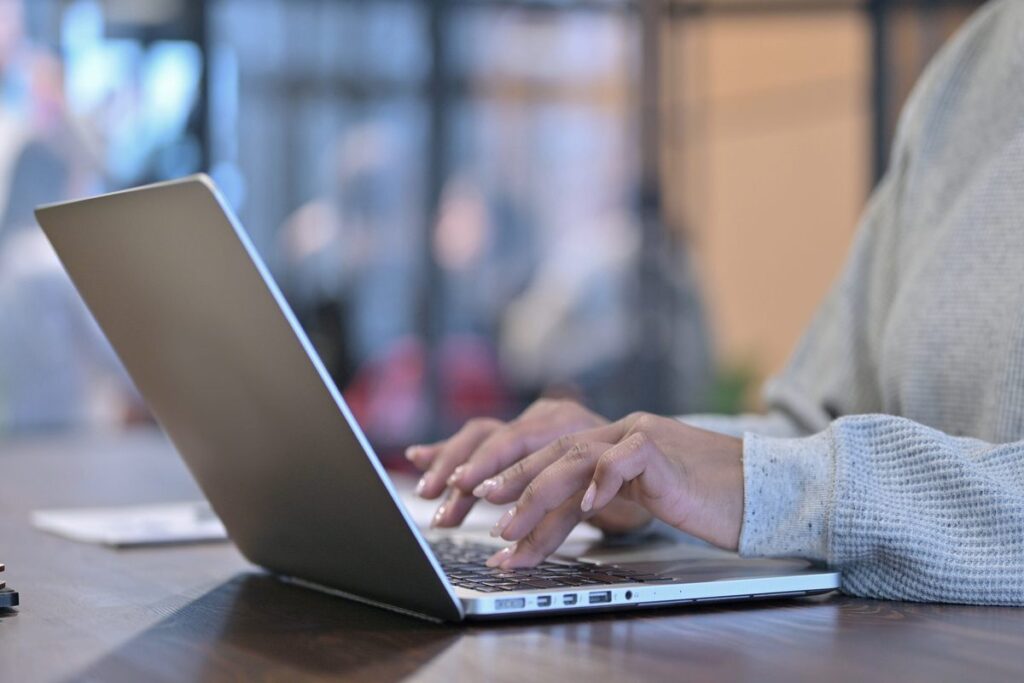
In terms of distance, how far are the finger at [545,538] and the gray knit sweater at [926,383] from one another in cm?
9

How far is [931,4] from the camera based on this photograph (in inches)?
161

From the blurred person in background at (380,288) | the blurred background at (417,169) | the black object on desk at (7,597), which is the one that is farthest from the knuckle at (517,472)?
the blurred person in background at (380,288)

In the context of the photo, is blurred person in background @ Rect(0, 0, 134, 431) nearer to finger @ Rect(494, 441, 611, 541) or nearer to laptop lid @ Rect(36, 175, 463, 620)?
laptop lid @ Rect(36, 175, 463, 620)

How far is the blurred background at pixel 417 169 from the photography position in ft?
13.7

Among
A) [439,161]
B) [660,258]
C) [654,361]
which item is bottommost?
[654,361]

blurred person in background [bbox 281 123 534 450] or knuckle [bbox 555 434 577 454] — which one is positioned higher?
knuckle [bbox 555 434 577 454]

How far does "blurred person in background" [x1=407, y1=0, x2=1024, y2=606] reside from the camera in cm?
75

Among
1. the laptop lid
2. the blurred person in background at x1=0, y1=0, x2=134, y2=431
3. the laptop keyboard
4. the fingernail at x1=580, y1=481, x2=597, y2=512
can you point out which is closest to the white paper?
the laptop lid

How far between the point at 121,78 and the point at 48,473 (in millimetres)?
2767

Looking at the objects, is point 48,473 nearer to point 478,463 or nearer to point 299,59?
point 478,463

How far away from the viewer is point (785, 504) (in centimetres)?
76

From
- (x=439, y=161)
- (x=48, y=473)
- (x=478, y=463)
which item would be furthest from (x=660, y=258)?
(x=478, y=463)

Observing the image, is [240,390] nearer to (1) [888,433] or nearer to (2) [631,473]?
(2) [631,473]

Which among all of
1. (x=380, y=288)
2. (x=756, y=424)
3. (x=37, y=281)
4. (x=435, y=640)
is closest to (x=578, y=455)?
(x=435, y=640)
